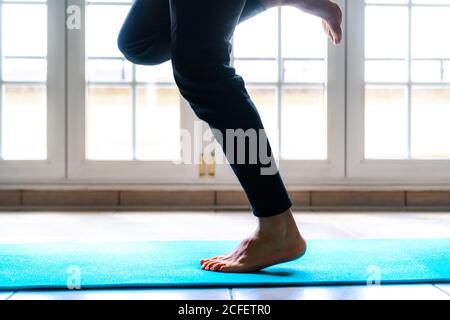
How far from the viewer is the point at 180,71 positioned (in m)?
1.13

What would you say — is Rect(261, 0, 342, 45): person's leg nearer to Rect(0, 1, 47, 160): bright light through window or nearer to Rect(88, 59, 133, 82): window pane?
Rect(88, 59, 133, 82): window pane

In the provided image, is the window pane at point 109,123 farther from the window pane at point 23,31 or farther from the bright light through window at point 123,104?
the window pane at point 23,31

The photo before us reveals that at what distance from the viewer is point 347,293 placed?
989 millimetres

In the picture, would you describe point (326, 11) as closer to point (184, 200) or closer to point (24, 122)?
point (184, 200)

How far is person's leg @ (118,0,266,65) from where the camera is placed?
1205mm

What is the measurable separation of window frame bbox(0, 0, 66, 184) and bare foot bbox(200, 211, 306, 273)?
4.99ft

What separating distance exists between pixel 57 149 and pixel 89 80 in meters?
0.34

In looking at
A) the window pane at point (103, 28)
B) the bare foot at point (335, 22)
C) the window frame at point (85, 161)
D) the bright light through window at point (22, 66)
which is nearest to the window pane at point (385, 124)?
the window frame at point (85, 161)

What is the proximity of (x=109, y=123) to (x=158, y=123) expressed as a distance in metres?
0.22

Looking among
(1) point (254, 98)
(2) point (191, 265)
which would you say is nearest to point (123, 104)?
(1) point (254, 98)

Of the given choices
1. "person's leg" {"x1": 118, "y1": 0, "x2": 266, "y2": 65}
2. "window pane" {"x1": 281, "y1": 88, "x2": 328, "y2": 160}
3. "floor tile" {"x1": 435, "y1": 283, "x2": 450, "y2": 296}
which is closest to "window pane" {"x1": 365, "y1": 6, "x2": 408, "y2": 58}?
"window pane" {"x1": 281, "y1": 88, "x2": 328, "y2": 160}

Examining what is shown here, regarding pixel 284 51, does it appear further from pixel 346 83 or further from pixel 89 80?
pixel 89 80

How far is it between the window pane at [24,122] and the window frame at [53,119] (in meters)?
0.04

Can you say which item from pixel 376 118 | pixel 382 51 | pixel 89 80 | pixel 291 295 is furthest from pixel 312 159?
pixel 291 295
